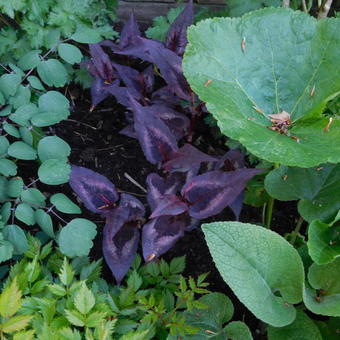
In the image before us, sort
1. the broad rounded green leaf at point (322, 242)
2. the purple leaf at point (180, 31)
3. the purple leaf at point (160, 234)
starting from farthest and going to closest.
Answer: the purple leaf at point (180, 31)
the purple leaf at point (160, 234)
the broad rounded green leaf at point (322, 242)

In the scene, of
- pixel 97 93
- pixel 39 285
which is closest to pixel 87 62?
pixel 97 93

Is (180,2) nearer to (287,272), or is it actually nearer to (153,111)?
(153,111)

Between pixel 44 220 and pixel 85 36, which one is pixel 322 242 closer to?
pixel 44 220

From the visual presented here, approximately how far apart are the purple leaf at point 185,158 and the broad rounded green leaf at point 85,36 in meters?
0.49

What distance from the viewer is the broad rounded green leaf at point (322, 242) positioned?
1.10 m

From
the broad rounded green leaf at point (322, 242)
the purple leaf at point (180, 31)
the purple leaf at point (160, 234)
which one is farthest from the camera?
the purple leaf at point (180, 31)

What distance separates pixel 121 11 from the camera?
2.14m

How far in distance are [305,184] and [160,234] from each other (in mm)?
414

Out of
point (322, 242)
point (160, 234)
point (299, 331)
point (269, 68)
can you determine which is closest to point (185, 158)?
point (160, 234)

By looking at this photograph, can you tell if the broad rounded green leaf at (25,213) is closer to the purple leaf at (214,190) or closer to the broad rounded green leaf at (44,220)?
the broad rounded green leaf at (44,220)

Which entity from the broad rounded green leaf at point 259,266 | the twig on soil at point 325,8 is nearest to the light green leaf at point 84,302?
the broad rounded green leaf at point 259,266

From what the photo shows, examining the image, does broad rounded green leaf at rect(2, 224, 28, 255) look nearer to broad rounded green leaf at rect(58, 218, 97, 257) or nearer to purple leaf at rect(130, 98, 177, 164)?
broad rounded green leaf at rect(58, 218, 97, 257)

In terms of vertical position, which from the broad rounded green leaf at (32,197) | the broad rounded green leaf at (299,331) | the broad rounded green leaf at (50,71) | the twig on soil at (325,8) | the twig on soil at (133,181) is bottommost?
the broad rounded green leaf at (299,331)

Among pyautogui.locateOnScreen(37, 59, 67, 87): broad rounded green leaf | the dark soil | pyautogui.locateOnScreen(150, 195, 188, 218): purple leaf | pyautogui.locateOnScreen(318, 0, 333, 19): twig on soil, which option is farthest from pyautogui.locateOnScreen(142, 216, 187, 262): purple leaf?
pyautogui.locateOnScreen(318, 0, 333, 19): twig on soil
